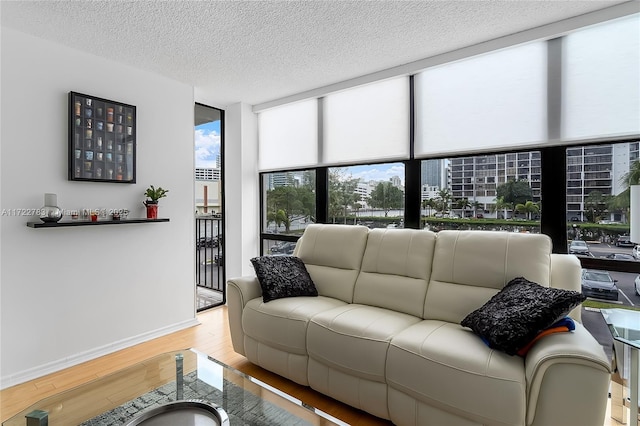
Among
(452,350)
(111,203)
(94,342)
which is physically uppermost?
(111,203)

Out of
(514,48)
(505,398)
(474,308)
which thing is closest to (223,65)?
(514,48)

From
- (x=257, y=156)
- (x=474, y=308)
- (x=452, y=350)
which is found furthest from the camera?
(x=257, y=156)

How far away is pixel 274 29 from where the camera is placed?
242 centimetres

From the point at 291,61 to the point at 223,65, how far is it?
0.63 m

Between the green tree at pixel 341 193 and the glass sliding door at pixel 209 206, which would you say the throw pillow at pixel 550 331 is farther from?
the glass sliding door at pixel 209 206

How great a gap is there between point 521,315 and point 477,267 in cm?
56

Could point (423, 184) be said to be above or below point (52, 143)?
below

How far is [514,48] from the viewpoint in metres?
2.56

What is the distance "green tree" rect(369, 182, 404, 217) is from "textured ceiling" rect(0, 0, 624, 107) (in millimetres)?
1135

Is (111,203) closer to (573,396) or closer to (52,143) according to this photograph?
(52,143)

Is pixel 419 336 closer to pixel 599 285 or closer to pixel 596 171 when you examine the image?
pixel 599 285

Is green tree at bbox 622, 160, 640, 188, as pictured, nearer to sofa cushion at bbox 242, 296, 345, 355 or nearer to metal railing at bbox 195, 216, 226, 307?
sofa cushion at bbox 242, 296, 345, 355

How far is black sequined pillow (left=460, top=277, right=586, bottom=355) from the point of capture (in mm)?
1605

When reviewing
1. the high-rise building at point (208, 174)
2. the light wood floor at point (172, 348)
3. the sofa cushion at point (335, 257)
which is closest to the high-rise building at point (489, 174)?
the sofa cushion at point (335, 257)
